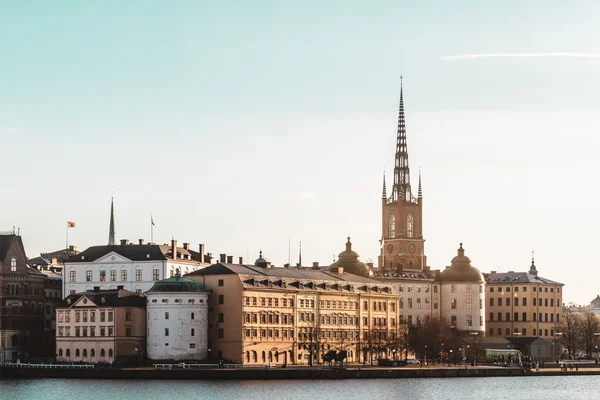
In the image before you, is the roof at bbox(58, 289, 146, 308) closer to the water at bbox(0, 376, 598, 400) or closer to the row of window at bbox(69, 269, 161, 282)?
the row of window at bbox(69, 269, 161, 282)

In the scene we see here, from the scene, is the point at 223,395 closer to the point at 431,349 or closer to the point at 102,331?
the point at 102,331

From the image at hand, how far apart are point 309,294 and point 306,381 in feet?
96.7

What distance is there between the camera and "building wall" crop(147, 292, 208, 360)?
163 m

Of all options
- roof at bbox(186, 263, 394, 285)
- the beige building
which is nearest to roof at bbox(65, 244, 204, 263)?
the beige building

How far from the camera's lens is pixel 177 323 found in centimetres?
16362

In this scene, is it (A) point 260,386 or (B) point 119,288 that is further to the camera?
(B) point 119,288

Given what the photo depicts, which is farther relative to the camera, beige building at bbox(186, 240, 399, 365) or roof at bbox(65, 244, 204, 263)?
roof at bbox(65, 244, 204, 263)

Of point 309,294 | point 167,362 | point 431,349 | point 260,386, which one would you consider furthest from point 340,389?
point 431,349

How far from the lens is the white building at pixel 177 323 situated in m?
163

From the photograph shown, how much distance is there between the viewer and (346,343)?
18238 cm

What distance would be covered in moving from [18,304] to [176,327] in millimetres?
30340

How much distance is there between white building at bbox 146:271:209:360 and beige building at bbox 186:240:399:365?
8.95 ft

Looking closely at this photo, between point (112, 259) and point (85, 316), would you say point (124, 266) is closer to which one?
point (112, 259)

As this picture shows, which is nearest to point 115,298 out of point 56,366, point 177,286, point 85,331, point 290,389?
point 85,331
